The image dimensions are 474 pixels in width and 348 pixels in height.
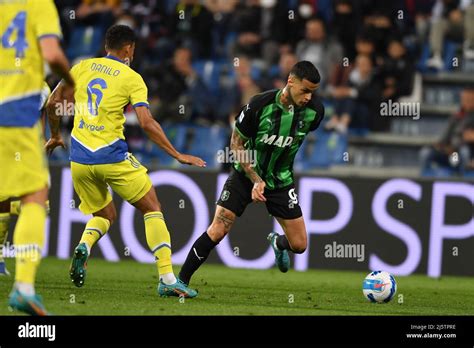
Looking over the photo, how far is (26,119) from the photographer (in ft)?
21.7

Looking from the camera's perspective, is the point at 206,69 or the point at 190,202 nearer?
the point at 190,202

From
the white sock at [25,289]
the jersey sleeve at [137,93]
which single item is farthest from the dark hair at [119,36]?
the white sock at [25,289]

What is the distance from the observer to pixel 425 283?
37.3 feet

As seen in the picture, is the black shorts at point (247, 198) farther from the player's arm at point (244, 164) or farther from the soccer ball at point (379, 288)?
the soccer ball at point (379, 288)

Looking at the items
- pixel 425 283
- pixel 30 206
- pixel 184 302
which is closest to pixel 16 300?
pixel 30 206

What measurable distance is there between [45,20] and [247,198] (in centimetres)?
310

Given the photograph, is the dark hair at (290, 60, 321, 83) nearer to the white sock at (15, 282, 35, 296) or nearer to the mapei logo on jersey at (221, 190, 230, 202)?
the mapei logo on jersey at (221, 190, 230, 202)

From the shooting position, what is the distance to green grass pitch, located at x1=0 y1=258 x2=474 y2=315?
313 inches

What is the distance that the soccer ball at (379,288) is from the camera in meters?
8.86

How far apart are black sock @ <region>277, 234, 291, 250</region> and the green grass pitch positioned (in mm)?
428

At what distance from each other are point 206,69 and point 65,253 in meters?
4.85

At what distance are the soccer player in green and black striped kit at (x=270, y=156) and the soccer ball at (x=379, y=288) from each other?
772 mm
